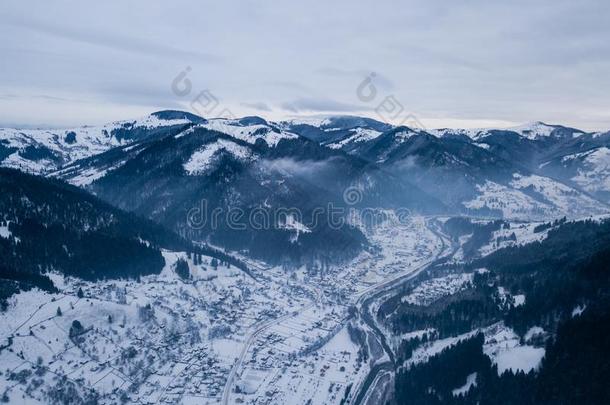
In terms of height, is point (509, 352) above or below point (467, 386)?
above

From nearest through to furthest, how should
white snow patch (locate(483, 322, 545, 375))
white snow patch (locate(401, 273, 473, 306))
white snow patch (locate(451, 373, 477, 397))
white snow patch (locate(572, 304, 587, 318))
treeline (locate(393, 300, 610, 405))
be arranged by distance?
treeline (locate(393, 300, 610, 405)) < white snow patch (locate(451, 373, 477, 397)) < white snow patch (locate(483, 322, 545, 375)) < white snow patch (locate(572, 304, 587, 318)) < white snow patch (locate(401, 273, 473, 306))

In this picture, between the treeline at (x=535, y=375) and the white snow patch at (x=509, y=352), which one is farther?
the white snow patch at (x=509, y=352)

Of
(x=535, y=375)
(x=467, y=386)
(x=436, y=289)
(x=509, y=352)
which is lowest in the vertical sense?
(x=467, y=386)

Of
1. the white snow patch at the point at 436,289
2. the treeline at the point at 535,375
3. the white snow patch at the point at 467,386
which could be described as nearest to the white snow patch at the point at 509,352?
the treeline at the point at 535,375

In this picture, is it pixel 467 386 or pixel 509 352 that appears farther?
pixel 509 352

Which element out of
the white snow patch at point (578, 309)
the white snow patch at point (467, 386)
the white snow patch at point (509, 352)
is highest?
the white snow patch at point (578, 309)

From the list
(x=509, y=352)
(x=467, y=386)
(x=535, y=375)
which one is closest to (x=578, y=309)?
A: (x=509, y=352)

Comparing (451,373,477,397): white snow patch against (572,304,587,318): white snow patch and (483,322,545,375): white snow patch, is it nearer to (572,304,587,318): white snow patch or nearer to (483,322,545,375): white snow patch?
(483,322,545,375): white snow patch

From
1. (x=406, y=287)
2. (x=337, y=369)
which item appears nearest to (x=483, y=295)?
(x=406, y=287)

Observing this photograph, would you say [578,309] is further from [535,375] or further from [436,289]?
[436,289]

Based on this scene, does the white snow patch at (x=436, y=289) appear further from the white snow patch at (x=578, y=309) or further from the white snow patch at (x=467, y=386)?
the white snow patch at (x=467, y=386)

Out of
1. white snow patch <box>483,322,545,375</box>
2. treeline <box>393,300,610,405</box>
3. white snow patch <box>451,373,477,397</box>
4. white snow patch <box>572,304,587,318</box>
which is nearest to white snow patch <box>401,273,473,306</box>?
white snow patch <box>483,322,545,375</box>
